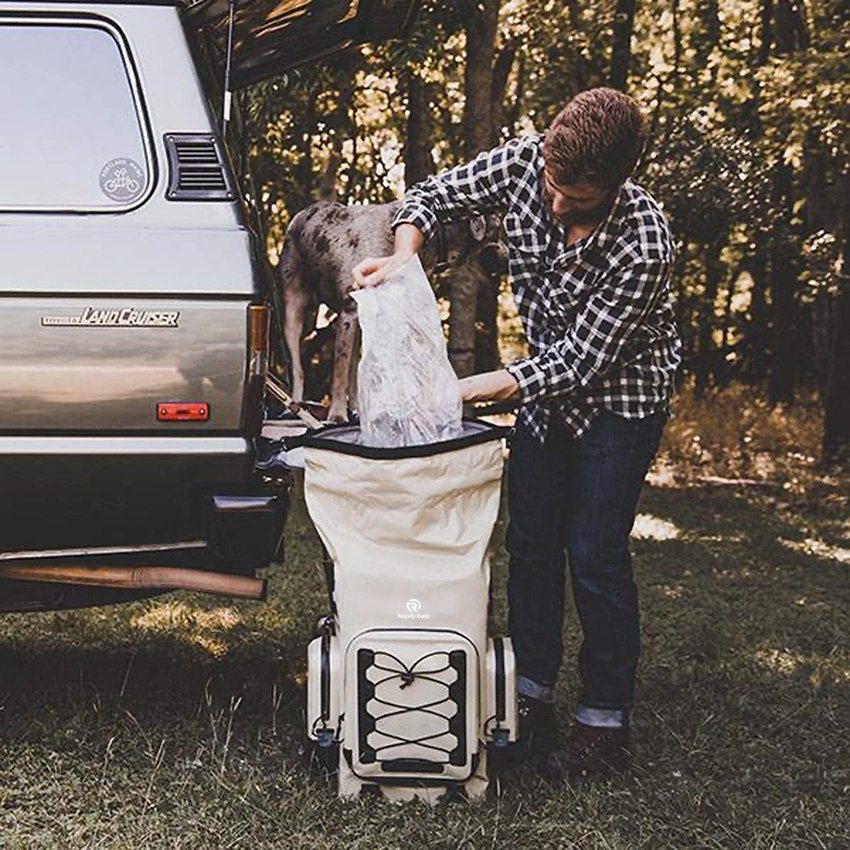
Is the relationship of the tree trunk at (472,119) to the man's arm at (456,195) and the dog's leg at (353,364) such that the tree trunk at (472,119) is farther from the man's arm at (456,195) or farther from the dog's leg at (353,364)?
the man's arm at (456,195)

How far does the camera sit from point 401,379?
11.7ft

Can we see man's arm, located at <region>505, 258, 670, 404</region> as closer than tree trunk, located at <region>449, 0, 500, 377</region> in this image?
Yes

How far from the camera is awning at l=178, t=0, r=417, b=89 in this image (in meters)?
4.18

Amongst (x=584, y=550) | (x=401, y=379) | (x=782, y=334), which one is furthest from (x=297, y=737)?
(x=782, y=334)

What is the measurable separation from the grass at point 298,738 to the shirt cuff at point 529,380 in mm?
1017

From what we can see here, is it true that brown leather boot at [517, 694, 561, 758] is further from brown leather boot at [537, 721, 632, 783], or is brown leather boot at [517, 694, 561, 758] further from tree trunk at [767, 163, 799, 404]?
tree trunk at [767, 163, 799, 404]

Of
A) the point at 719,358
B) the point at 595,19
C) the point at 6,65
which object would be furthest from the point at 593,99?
the point at 719,358

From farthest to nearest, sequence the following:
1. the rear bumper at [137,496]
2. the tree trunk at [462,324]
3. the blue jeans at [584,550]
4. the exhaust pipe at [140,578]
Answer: the tree trunk at [462,324], the exhaust pipe at [140,578], the blue jeans at [584,550], the rear bumper at [137,496]

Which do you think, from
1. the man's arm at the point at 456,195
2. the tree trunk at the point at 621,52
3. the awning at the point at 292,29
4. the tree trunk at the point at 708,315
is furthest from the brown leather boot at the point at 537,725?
the tree trunk at the point at 708,315

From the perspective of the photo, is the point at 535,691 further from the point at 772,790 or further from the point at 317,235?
the point at 317,235

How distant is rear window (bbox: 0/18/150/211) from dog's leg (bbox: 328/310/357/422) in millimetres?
1231

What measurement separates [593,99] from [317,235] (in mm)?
Result: 1597

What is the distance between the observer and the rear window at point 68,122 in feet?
12.4

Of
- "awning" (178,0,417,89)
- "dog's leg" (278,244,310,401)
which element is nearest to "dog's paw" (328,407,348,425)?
"dog's leg" (278,244,310,401)
